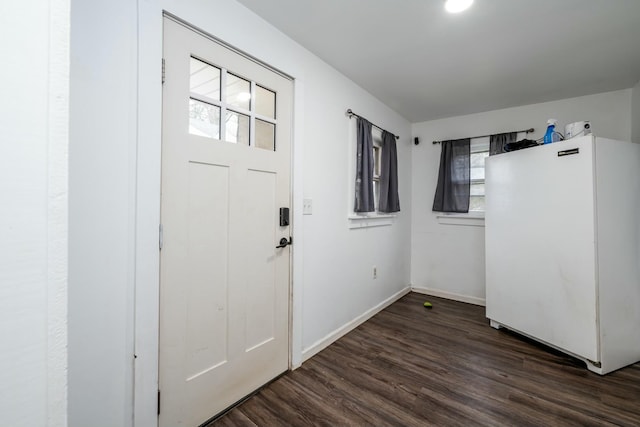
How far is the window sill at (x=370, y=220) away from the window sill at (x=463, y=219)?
2.56 ft

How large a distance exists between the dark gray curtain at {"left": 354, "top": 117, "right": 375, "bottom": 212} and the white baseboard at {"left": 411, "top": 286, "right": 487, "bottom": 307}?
1812 millimetres

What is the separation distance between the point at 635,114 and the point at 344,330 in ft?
11.6

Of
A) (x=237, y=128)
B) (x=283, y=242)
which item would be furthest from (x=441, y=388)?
(x=237, y=128)

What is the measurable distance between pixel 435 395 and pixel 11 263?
2106mm

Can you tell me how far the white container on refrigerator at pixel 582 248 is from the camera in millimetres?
1981

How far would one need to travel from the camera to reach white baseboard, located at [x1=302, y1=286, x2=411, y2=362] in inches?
84.3

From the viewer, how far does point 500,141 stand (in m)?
3.20

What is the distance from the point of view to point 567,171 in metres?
2.12

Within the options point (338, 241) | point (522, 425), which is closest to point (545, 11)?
point (338, 241)

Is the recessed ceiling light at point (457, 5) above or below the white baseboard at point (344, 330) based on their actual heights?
above

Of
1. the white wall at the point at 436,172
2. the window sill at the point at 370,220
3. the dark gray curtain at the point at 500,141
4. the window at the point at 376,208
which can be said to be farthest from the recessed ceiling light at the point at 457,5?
the white wall at the point at 436,172

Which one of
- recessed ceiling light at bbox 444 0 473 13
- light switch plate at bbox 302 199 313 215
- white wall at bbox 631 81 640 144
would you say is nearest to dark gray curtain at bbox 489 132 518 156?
white wall at bbox 631 81 640 144

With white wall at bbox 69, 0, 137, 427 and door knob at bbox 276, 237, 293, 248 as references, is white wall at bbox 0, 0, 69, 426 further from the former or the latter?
door knob at bbox 276, 237, 293, 248

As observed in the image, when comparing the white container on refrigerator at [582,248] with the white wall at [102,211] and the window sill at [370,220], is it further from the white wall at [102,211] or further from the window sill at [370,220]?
the white wall at [102,211]
